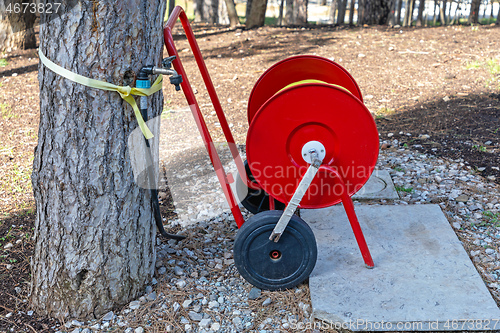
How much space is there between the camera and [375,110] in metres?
5.97

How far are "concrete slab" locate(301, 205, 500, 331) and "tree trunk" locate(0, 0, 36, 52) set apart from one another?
7.85m

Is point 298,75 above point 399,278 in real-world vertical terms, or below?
above

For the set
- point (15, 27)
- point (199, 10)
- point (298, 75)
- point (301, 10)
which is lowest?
point (298, 75)

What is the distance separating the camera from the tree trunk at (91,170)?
7.11 ft

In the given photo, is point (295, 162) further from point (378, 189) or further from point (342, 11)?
point (342, 11)

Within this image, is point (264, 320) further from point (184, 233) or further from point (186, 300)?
point (184, 233)

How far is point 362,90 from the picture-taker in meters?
6.65

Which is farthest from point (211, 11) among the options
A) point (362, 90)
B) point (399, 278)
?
point (399, 278)

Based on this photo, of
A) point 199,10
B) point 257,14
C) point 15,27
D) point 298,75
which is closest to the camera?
point 298,75

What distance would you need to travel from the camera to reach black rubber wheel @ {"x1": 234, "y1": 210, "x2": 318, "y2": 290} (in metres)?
2.61

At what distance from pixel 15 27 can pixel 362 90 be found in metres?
6.86

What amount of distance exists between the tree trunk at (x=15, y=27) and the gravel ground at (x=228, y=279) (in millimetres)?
7236

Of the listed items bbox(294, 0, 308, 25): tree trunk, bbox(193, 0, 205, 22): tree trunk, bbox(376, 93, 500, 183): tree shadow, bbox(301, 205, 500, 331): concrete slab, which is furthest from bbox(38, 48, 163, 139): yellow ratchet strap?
bbox(193, 0, 205, 22): tree trunk

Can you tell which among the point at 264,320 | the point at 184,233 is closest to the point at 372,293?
the point at 264,320
